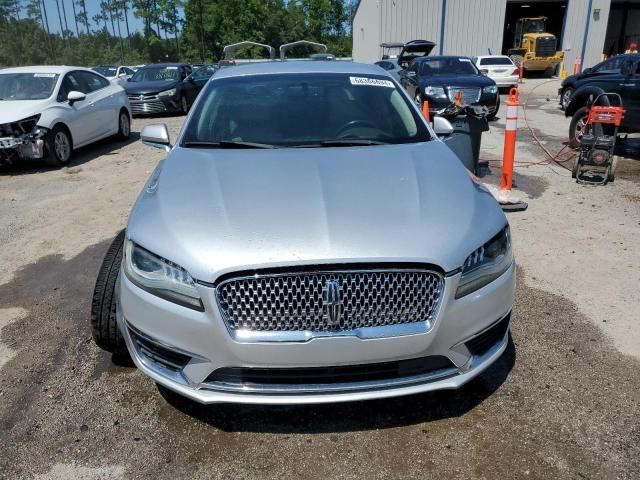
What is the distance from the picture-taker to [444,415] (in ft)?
8.52

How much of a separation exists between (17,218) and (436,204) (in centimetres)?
548

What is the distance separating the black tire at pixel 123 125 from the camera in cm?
1073

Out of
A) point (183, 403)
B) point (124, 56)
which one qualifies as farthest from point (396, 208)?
point (124, 56)

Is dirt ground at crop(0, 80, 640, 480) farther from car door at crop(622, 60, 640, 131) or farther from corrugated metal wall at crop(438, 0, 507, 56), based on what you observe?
corrugated metal wall at crop(438, 0, 507, 56)

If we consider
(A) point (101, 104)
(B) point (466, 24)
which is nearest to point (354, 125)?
(A) point (101, 104)

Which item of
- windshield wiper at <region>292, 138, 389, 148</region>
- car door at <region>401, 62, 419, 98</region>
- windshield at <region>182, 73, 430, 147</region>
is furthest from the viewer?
car door at <region>401, 62, 419, 98</region>

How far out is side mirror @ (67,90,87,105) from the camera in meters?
8.68

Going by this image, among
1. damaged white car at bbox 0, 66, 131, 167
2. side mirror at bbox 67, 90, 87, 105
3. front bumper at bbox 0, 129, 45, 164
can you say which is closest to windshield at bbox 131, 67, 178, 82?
damaged white car at bbox 0, 66, 131, 167

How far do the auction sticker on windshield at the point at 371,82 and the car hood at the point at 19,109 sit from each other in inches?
245

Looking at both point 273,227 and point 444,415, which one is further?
point 444,415

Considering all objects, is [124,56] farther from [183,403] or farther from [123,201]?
[183,403]

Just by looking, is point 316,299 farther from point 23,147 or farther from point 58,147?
point 58,147

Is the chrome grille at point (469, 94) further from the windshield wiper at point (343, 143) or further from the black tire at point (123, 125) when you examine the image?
the windshield wiper at point (343, 143)

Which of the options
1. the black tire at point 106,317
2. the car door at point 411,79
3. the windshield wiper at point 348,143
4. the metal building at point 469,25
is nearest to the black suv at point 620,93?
the car door at point 411,79
